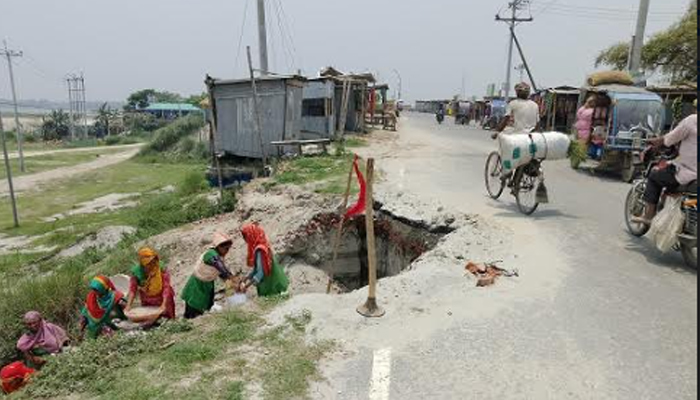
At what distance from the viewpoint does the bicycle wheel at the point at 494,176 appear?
28.4 ft

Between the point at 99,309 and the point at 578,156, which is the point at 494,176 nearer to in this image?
the point at 578,156

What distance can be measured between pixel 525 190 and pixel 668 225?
99.9 inches

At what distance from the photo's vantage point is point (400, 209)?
8.41 meters

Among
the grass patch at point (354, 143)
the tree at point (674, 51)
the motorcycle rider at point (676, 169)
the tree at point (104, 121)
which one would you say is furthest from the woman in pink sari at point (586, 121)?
the tree at point (104, 121)

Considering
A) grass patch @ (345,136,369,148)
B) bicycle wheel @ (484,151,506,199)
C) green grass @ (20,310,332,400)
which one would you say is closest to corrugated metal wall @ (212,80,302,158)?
grass patch @ (345,136,369,148)

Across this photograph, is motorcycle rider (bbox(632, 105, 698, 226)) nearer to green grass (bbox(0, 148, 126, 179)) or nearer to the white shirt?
the white shirt

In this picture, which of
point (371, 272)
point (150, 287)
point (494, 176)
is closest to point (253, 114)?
point (494, 176)

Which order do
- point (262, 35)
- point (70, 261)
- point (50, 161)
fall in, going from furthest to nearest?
point (50, 161)
point (262, 35)
point (70, 261)

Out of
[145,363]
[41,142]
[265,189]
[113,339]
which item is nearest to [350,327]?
[145,363]

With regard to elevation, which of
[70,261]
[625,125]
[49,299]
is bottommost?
[70,261]

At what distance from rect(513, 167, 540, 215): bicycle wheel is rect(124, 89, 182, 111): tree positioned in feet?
284

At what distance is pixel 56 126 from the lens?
64.3 meters

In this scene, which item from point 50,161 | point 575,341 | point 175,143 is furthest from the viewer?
point 175,143

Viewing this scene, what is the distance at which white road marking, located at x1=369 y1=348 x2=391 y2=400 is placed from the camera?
3270 mm
